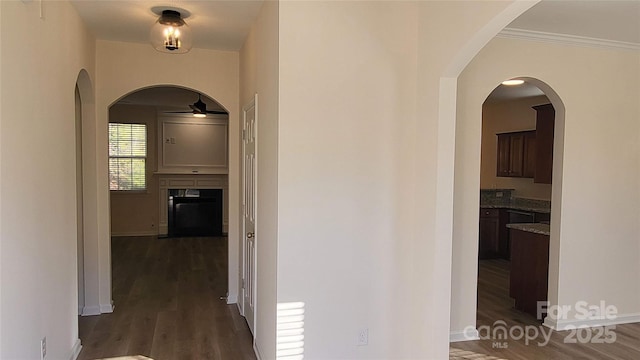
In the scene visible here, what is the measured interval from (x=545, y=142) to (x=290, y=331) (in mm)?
3885

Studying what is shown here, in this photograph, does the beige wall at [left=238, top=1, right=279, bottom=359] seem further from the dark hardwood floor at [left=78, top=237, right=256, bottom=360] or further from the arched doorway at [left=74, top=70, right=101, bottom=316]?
the arched doorway at [left=74, top=70, right=101, bottom=316]

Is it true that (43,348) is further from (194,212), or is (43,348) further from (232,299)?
(194,212)

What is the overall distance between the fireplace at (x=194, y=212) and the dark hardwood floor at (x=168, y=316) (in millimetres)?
1950

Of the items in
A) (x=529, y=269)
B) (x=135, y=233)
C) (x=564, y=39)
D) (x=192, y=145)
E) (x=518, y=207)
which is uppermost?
(x=564, y=39)

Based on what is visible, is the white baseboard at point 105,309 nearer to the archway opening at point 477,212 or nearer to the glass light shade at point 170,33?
the glass light shade at point 170,33

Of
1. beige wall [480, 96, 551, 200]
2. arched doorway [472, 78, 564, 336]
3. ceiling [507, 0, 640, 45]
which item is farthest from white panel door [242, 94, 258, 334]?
beige wall [480, 96, 551, 200]

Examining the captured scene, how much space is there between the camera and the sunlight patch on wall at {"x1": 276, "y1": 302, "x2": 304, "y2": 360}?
277 centimetres

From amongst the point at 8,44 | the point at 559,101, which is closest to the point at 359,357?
the point at 8,44

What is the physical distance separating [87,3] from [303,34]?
1.87 m

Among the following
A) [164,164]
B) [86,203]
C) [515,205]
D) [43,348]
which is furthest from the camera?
[164,164]

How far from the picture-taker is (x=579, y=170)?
4172mm

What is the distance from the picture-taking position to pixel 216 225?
9164 mm

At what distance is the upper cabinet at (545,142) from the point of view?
195 inches

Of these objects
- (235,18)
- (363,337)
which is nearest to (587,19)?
(235,18)
